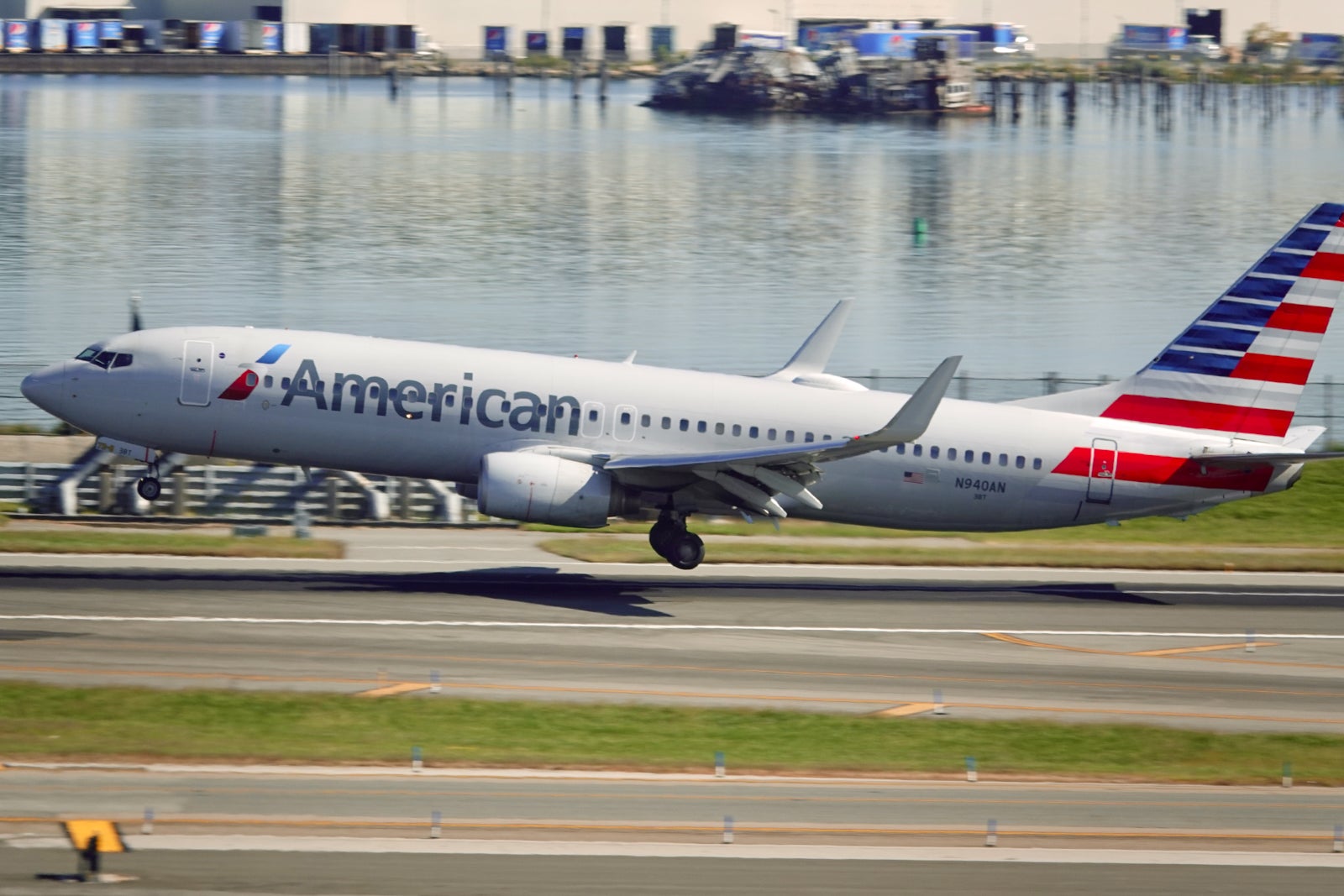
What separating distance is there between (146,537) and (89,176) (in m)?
123

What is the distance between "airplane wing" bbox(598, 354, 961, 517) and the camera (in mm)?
35719

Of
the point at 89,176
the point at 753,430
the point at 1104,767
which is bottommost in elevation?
the point at 1104,767

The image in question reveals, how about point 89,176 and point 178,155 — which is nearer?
point 89,176

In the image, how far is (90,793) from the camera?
23.3 metres

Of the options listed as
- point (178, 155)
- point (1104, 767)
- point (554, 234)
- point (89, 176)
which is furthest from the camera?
point (178, 155)

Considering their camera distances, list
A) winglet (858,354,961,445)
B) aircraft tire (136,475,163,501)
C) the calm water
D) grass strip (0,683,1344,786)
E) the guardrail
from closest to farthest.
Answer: grass strip (0,683,1344,786) → winglet (858,354,961,445) → aircraft tire (136,475,163,501) → the guardrail → the calm water

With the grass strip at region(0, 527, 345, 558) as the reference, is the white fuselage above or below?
above

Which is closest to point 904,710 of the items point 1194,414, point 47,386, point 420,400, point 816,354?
point 420,400

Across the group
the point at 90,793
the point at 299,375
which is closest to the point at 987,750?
the point at 90,793

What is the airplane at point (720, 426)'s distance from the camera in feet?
125

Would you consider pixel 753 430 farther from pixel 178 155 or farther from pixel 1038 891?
pixel 178 155

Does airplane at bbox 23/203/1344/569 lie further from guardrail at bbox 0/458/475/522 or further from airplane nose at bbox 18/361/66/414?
guardrail at bbox 0/458/475/522

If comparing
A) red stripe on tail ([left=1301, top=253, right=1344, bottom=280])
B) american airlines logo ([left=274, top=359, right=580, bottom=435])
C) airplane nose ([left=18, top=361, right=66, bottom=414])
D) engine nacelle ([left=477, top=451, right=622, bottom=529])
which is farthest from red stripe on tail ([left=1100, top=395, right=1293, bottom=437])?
airplane nose ([left=18, top=361, right=66, bottom=414])

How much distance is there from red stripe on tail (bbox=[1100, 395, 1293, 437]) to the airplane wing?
602cm
